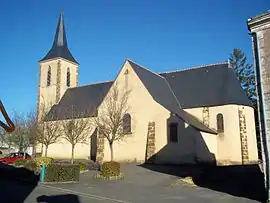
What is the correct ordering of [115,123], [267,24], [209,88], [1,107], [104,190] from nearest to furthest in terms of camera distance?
1. [1,107]
2. [267,24]
3. [104,190]
4. [115,123]
5. [209,88]

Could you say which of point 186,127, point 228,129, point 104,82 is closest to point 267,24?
point 186,127

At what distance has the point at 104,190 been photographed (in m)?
14.7

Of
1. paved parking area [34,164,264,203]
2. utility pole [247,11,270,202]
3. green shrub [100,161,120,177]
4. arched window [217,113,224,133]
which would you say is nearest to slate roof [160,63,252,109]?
arched window [217,113,224,133]

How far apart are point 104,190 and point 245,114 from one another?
19460mm

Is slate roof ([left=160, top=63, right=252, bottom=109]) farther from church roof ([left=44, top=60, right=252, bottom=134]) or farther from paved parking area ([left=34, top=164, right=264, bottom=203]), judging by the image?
paved parking area ([left=34, top=164, right=264, bottom=203])

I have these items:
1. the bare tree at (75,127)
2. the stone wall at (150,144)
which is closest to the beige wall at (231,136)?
the stone wall at (150,144)

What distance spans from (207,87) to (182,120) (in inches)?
274

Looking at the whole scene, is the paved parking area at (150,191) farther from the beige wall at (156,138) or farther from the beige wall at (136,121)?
the beige wall at (136,121)

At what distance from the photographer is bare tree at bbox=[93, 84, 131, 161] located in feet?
Answer: 85.5

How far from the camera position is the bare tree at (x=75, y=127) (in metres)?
28.4

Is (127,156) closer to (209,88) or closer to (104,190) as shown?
(209,88)

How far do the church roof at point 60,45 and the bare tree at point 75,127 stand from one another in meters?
9.97

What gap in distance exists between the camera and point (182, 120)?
86.7ft

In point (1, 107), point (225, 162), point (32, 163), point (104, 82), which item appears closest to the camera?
point (1, 107)
